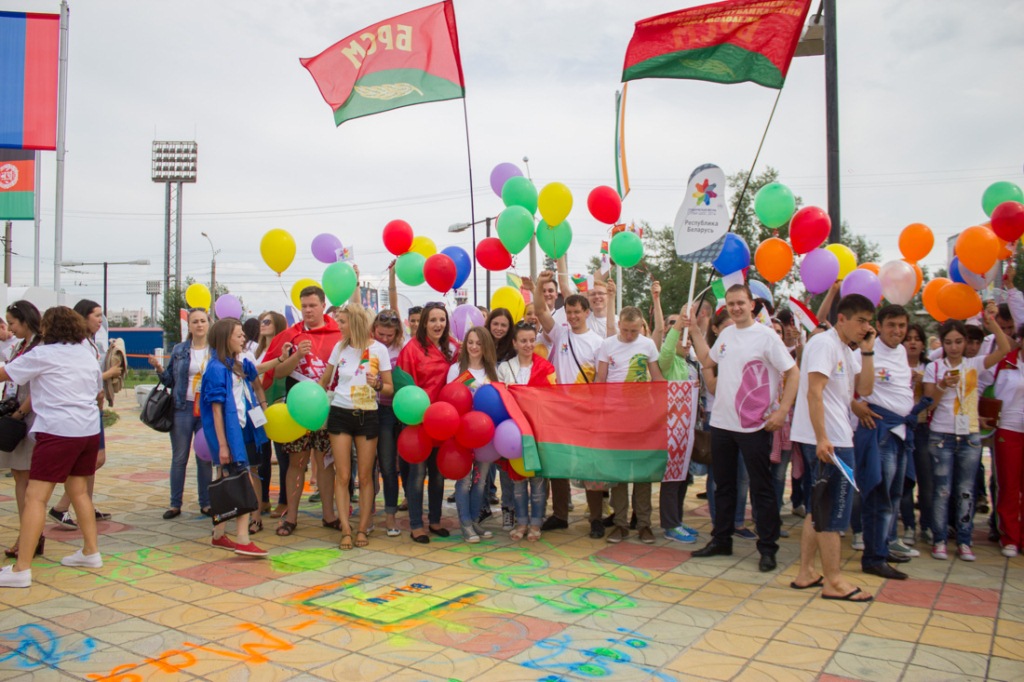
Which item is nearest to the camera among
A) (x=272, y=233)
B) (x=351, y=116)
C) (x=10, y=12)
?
(x=272, y=233)

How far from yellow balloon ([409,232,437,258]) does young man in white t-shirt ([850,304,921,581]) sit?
4.03 metres

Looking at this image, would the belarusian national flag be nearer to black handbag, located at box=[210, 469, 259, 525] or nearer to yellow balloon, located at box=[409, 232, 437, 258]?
yellow balloon, located at box=[409, 232, 437, 258]

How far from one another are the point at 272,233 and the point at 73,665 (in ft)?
14.4

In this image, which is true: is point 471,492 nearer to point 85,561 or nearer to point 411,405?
point 411,405

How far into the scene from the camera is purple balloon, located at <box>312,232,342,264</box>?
24.7 feet

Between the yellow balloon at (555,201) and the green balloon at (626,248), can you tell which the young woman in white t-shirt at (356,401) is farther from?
the green balloon at (626,248)

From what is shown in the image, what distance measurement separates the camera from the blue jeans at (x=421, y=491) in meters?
5.79

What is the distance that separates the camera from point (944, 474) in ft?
→ 17.9

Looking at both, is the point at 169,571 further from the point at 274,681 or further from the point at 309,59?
the point at 309,59

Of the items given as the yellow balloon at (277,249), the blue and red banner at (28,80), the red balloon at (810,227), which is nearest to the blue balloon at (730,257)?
the red balloon at (810,227)

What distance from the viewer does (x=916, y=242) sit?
6609mm

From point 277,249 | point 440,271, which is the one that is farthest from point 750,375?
point 277,249

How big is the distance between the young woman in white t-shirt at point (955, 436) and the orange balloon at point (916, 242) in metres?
1.22

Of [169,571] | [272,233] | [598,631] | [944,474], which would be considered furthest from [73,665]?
[944,474]
